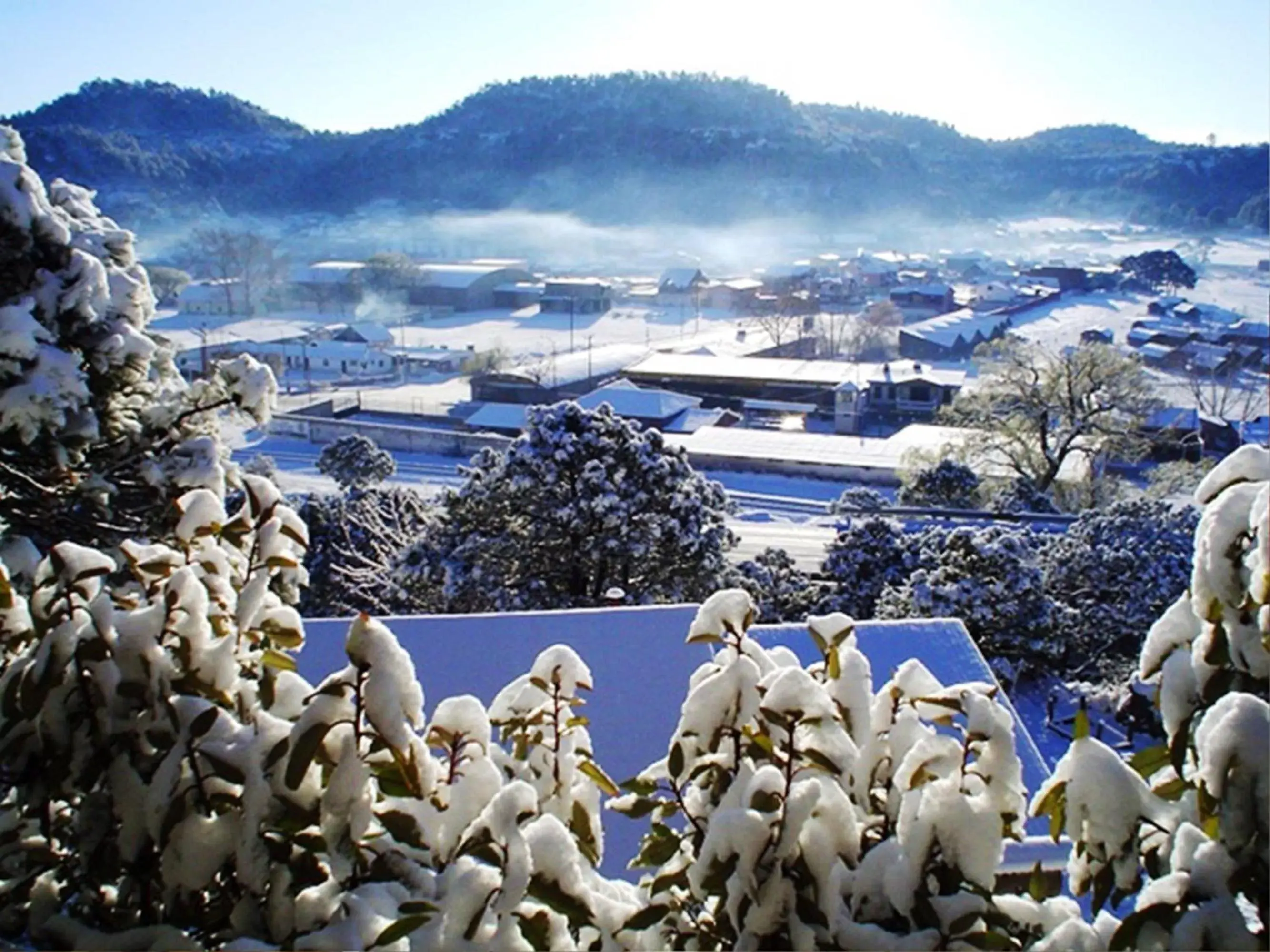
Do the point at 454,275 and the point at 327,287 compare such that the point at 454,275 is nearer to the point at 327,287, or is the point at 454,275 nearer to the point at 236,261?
the point at 327,287

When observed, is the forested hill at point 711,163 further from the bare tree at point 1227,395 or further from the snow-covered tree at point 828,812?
the snow-covered tree at point 828,812

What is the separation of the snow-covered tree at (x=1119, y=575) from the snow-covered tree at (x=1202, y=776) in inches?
194

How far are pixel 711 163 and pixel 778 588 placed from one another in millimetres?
40775

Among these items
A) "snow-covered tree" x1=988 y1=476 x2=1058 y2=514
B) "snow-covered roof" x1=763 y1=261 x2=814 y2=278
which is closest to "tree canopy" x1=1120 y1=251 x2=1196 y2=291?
"snow-covered roof" x1=763 y1=261 x2=814 y2=278

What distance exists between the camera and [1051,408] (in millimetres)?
9016

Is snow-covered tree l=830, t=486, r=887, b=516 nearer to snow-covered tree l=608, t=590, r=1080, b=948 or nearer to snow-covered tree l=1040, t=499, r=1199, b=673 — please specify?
snow-covered tree l=1040, t=499, r=1199, b=673

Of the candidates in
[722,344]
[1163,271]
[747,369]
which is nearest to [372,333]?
[722,344]

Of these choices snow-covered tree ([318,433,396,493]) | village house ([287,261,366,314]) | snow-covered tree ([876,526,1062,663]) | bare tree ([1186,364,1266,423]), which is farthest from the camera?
village house ([287,261,366,314])

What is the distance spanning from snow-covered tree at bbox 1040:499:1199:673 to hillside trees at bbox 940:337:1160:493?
278 centimetres

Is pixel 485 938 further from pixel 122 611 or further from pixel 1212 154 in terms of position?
pixel 1212 154

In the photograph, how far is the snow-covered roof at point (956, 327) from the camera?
1889 cm

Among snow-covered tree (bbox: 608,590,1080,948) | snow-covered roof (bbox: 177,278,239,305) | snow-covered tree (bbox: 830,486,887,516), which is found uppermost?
snow-covered roof (bbox: 177,278,239,305)

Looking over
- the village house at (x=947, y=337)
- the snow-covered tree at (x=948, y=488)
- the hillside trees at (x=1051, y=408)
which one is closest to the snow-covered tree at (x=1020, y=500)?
the snow-covered tree at (x=948, y=488)

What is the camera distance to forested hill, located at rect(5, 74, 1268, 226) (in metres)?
36.1
